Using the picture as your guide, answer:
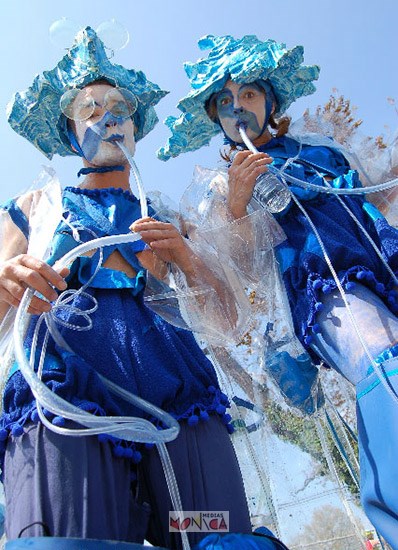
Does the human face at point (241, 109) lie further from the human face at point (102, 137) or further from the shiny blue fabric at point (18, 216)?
the shiny blue fabric at point (18, 216)

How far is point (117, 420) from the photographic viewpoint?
1.26m

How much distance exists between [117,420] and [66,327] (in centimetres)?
38

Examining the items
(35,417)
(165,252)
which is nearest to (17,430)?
(35,417)

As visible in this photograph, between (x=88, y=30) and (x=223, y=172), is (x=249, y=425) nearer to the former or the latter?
(x=223, y=172)

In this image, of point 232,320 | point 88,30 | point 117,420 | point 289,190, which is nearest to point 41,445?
point 117,420

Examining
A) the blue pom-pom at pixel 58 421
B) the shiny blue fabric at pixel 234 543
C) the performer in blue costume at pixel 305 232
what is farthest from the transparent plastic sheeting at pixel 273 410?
the blue pom-pom at pixel 58 421

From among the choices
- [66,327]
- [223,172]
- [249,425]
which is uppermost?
[223,172]

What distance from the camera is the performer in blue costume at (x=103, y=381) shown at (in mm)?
1262

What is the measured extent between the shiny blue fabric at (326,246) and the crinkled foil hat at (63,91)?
715 millimetres

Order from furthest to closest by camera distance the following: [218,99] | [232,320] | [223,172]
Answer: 1. [218,99]
2. [223,172]
3. [232,320]

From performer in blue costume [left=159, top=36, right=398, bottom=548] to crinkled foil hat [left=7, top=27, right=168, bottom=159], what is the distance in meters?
0.21

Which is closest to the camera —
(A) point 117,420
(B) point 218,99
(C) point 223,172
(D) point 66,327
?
(A) point 117,420

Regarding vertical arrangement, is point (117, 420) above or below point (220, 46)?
below

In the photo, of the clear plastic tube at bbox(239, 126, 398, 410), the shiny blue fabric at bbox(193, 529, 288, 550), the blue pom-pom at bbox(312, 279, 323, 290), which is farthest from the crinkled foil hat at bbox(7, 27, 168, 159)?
the shiny blue fabric at bbox(193, 529, 288, 550)
